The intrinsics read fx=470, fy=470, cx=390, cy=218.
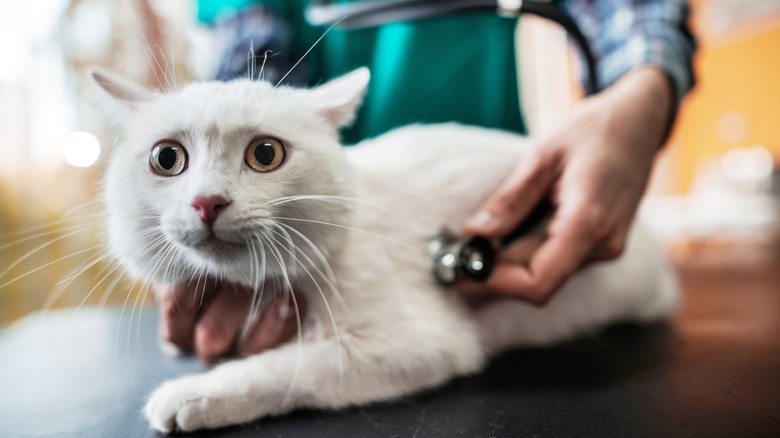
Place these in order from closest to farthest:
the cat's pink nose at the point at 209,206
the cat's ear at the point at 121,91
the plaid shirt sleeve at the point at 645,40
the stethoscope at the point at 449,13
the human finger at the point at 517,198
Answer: the cat's pink nose at the point at 209,206 < the cat's ear at the point at 121,91 < the stethoscope at the point at 449,13 < the human finger at the point at 517,198 < the plaid shirt sleeve at the point at 645,40

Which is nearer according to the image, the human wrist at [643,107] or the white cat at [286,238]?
the white cat at [286,238]

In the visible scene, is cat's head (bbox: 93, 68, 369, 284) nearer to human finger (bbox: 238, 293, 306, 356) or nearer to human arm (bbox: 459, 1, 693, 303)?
human finger (bbox: 238, 293, 306, 356)

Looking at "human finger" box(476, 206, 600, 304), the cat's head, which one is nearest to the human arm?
"human finger" box(476, 206, 600, 304)

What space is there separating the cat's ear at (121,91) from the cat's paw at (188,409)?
0.40m

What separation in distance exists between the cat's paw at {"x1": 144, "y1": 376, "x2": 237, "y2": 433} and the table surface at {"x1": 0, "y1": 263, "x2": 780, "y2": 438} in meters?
0.02

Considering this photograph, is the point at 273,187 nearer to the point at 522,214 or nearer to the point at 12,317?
the point at 522,214

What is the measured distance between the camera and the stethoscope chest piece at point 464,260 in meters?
0.82

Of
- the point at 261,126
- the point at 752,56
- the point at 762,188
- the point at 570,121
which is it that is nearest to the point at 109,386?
the point at 261,126

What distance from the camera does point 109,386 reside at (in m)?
0.83

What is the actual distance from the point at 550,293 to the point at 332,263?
0.41m

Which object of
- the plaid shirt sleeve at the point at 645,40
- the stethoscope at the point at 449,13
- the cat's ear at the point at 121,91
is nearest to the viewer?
the cat's ear at the point at 121,91

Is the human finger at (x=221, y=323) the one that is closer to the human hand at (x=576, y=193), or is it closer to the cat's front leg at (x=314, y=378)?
the cat's front leg at (x=314, y=378)

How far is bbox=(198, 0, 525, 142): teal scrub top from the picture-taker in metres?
1.16

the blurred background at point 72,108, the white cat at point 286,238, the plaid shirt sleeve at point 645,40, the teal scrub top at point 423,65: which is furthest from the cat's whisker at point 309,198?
the plaid shirt sleeve at point 645,40
